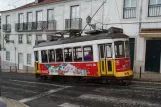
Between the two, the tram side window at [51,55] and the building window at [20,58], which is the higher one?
the tram side window at [51,55]

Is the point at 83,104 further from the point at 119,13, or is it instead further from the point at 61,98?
the point at 119,13

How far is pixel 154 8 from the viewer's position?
2162 centimetres

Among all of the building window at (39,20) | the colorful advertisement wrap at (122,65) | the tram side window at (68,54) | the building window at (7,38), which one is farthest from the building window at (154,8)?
the building window at (7,38)

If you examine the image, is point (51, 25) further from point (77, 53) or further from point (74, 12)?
point (77, 53)

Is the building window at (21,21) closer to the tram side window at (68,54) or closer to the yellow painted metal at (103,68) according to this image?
the tram side window at (68,54)

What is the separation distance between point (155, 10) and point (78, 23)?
922 cm

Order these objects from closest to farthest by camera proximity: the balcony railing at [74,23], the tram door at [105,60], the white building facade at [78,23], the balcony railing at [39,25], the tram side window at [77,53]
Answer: the tram door at [105,60] < the tram side window at [77,53] < the white building facade at [78,23] < the balcony railing at [74,23] < the balcony railing at [39,25]

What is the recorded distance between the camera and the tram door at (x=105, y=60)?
1615cm

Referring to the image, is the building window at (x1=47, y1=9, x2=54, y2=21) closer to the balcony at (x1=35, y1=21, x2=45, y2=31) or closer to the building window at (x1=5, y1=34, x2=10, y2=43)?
the balcony at (x1=35, y1=21, x2=45, y2=31)

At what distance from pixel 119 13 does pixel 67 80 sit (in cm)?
815

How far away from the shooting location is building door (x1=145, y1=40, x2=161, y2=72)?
71.2ft

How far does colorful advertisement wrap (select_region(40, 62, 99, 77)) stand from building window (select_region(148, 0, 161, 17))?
306 inches

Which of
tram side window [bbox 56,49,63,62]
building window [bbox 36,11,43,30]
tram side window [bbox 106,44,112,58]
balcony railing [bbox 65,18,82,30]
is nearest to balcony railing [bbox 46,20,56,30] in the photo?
building window [bbox 36,11,43,30]

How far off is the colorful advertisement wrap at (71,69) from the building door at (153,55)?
22.6ft
